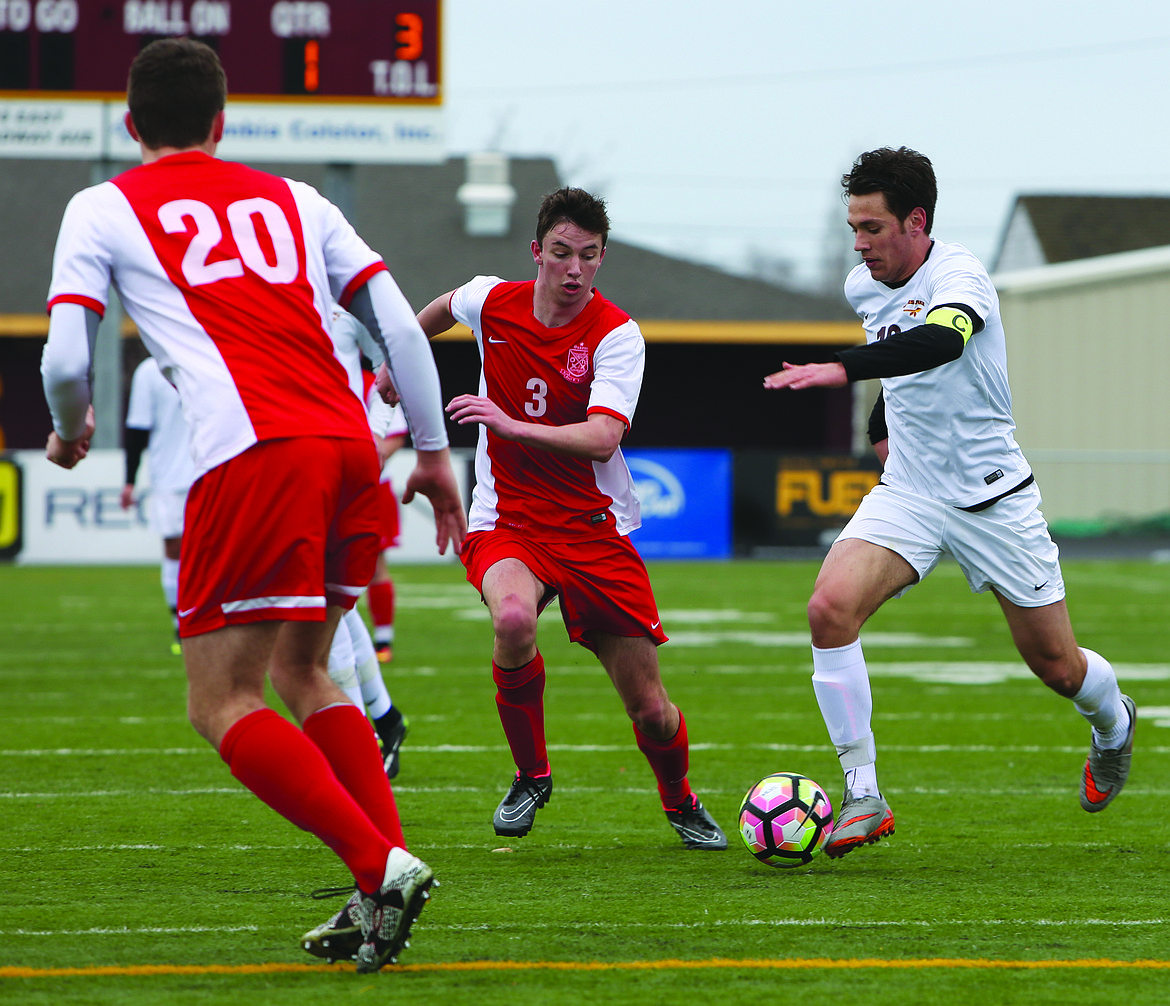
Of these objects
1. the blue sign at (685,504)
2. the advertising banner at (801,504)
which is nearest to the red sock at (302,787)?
the blue sign at (685,504)

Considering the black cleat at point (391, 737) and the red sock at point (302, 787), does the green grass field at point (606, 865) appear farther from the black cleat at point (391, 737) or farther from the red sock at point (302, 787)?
the red sock at point (302, 787)

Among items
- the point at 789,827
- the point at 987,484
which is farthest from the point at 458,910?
the point at 987,484

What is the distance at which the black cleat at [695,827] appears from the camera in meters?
5.18

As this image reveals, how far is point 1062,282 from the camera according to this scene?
29.0 m

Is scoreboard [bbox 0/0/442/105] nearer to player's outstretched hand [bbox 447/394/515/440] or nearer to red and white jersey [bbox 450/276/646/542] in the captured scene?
red and white jersey [bbox 450/276/646/542]

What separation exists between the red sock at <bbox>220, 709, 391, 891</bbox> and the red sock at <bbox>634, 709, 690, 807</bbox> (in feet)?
6.34

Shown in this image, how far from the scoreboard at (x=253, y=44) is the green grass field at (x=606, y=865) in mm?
9591

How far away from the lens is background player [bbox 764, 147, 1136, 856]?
5012mm

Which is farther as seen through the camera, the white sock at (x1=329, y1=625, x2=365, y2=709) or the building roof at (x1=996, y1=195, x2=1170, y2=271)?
the building roof at (x1=996, y1=195, x2=1170, y2=271)

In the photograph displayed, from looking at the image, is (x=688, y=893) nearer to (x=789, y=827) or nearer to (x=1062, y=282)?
(x=789, y=827)

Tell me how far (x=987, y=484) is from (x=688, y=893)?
1719 mm

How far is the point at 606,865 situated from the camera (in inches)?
190

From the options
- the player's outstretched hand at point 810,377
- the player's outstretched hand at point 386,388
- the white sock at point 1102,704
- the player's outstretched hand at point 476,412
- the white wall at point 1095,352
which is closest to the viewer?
the player's outstretched hand at point 810,377

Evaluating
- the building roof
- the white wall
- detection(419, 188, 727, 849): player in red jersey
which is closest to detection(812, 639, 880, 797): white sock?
detection(419, 188, 727, 849): player in red jersey
